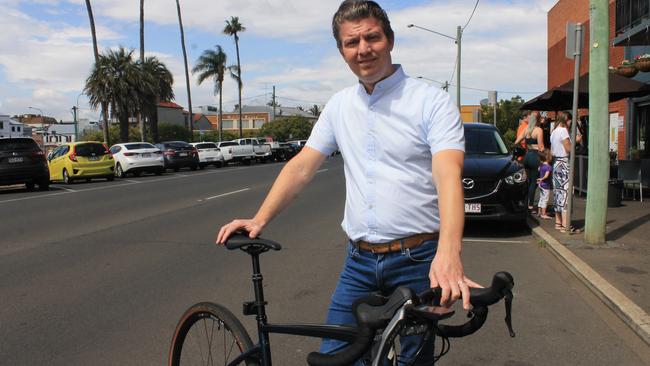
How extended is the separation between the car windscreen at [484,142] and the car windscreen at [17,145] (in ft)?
45.7

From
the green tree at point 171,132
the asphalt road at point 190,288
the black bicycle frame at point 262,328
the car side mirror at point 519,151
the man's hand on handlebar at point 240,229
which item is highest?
the green tree at point 171,132

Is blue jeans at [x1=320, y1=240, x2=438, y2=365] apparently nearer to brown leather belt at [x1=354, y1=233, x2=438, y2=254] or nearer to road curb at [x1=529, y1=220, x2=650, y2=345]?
brown leather belt at [x1=354, y1=233, x2=438, y2=254]

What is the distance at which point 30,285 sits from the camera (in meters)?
6.27

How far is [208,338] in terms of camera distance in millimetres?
2598

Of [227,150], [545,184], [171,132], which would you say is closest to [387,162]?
[545,184]

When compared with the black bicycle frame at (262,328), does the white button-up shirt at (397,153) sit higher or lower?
higher

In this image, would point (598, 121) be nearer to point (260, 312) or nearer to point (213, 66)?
point (260, 312)

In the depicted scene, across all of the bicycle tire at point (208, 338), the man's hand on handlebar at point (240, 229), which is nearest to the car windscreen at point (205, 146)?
the bicycle tire at point (208, 338)

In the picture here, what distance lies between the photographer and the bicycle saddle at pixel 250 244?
2.30 metres

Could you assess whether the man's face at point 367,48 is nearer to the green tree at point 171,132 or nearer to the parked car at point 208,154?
the parked car at point 208,154

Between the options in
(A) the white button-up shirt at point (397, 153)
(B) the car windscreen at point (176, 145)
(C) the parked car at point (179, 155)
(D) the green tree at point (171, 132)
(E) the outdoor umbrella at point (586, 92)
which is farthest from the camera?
(D) the green tree at point (171, 132)

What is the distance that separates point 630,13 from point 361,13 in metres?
16.3

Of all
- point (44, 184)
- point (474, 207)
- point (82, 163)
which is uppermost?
point (82, 163)

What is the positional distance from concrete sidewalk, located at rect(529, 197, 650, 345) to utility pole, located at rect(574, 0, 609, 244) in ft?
1.31
